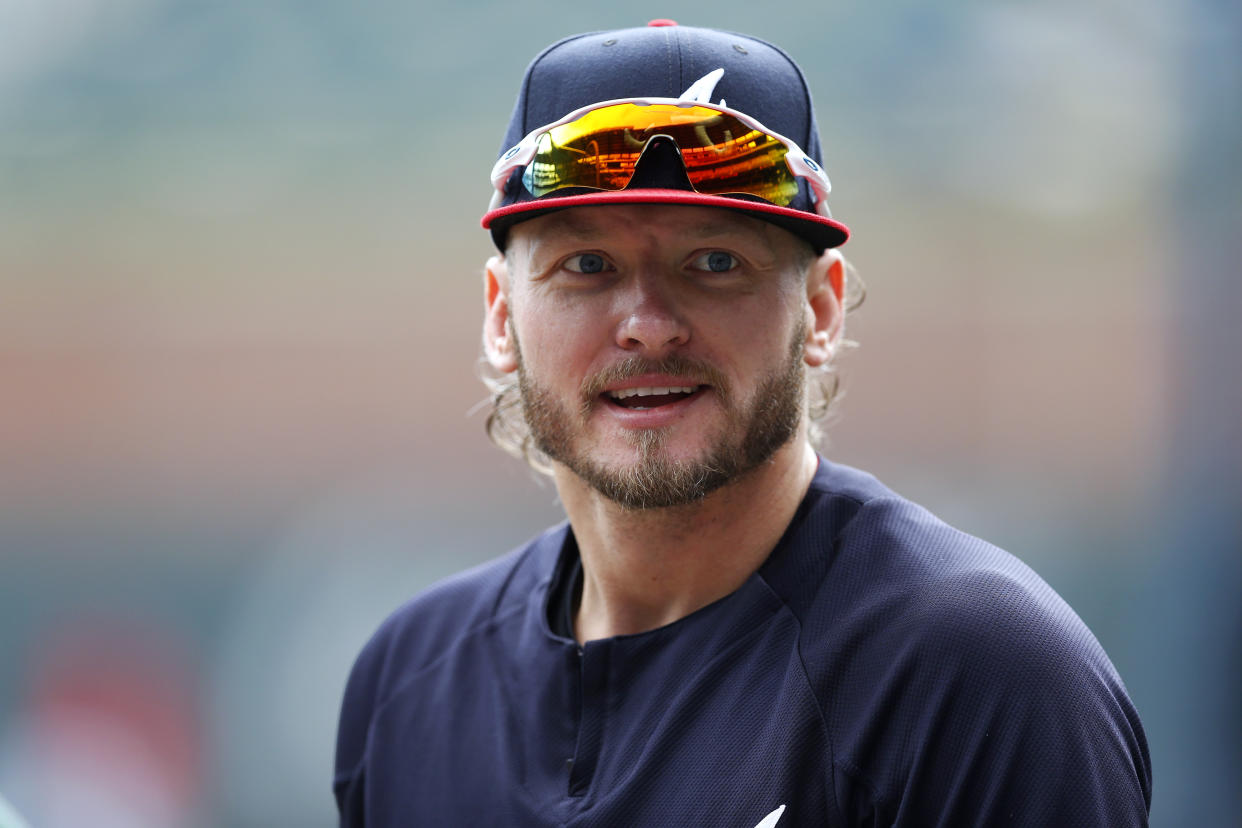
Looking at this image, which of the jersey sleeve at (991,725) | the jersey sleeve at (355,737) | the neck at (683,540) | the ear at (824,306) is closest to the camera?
the jersey sleeve at (991,725)

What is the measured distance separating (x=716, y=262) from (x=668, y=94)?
0.24 meters

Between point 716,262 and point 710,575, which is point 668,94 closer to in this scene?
point 716,262

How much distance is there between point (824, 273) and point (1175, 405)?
2.29m

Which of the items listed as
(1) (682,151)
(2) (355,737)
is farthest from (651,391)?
(2) (355,737)

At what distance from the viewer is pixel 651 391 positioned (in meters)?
1.51

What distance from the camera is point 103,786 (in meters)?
3.36

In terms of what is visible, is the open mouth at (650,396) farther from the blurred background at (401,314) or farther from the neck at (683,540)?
the blurred background at (401,314)

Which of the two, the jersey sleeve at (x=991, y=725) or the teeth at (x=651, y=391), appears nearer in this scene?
the jersey sleeve at (x=991, y=725)

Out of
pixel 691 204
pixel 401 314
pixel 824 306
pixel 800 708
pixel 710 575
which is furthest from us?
pixel 401 314

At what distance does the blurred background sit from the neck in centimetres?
195

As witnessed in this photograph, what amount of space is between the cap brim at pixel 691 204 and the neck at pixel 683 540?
0.28m

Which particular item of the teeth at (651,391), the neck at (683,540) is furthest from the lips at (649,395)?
the neck at (683,540)

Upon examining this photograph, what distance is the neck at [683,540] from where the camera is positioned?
157 centimetres

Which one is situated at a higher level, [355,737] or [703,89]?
[703,89]
